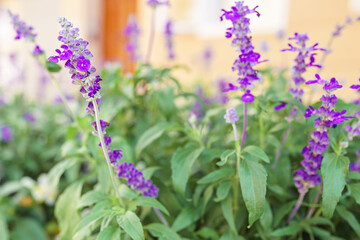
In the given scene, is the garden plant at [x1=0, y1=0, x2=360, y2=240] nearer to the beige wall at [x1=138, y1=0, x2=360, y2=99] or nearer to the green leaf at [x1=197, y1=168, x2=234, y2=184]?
the green leaf at [x1=197, y1=168, x2=234, y2=184]

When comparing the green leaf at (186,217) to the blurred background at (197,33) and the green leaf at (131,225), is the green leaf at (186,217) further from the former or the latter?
the blurred background at (197,33)

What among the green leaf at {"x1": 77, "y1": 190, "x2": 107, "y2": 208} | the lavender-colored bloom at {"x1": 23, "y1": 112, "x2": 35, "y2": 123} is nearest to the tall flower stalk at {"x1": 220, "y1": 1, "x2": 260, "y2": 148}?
the green leaf at {"x1": 77, "y1": 190, "x2": 107, "y2": 208}

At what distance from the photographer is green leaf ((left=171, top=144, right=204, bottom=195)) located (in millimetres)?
974

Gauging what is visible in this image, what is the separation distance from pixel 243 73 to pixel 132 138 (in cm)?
75

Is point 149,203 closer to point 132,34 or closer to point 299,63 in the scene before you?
point 299,63

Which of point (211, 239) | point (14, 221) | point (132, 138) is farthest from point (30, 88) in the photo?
point (211, 239)

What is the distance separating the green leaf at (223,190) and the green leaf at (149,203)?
0.15 metres

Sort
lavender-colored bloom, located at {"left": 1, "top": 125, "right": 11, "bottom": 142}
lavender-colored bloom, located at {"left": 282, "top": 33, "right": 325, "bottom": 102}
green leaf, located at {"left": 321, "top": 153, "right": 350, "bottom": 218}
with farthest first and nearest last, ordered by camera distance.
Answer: lavender-colored bloom, located at {"left": 1, "top": 125, "right": 11, "bottom": 142}
lavender-colored bloom, located at {"left": 282, "top": 33, "right": 325, "bottom": 102}
green leaf, located at {"left": 321, "top": 153, "right": 350, "bottom": 218}

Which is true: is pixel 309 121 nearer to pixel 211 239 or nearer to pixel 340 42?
pixel 211 239

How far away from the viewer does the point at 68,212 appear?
46.0 inches

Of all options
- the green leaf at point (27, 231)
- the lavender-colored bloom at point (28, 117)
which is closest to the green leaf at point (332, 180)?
the green leaf at point (27, 231)

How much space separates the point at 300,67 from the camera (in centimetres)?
97

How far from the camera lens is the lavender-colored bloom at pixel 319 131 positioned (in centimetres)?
81

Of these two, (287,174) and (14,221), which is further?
(14,221)
